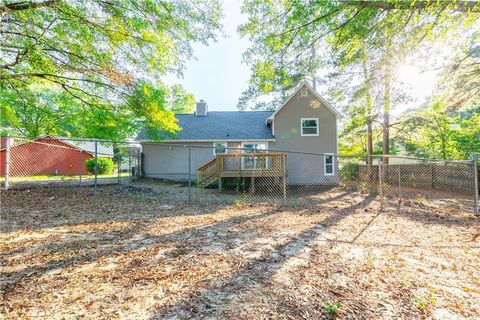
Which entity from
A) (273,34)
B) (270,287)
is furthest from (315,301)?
(273,34)

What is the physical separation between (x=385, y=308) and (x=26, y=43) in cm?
1059

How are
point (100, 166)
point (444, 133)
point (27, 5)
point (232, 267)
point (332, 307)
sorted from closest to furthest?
point (332, 307) → point (232, 267) → point (27, 5) → point (444, 133) → point (100, 166)

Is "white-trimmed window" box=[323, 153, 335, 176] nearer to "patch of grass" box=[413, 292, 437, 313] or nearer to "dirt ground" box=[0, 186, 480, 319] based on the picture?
"dirt ground" box=[0, 186, 480, 319]

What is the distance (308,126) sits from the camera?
1502 centimetres

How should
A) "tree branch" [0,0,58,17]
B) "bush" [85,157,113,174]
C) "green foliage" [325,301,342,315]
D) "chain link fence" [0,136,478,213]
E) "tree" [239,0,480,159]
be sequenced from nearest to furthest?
"green foliage" [325,301,342,315] < "tree" [239,0,480,159] < "tree branch" [0,0,58,17] < "chain link fence" [0,136,478,213] < "bush" [85,157,113,174]

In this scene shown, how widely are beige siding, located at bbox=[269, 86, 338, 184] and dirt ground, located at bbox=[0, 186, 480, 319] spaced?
9.03m

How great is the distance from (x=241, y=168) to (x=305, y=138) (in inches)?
221

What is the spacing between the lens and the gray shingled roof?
15.6 m

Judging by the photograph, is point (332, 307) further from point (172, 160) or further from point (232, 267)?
point (172, 160)

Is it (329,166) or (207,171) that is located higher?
(329,166)

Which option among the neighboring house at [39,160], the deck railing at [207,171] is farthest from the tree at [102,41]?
the neighboring house at [39,160]

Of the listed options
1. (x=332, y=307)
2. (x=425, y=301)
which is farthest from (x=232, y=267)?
(x=425, y=301)

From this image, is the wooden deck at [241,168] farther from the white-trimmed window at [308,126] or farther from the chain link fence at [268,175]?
the white-trimmed window at [308,126]

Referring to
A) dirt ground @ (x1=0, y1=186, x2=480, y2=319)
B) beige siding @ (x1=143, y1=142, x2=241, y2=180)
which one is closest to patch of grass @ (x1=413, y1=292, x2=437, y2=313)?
dirt ground @ (x1=0, y1=186, x2=480, y2=319)
